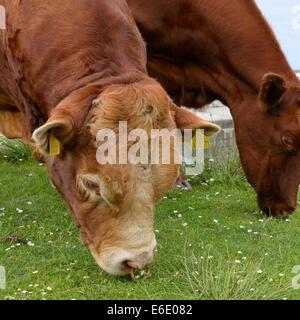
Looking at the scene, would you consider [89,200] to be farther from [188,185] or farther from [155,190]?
[188,185]

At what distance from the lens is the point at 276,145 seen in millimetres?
7070

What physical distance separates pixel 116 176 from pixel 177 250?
1610 mm

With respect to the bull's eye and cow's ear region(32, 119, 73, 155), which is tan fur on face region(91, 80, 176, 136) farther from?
the bull's eye

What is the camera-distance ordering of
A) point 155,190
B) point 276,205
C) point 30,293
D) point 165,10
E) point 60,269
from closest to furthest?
point 155,190
point 30,293
point 60,269
point 276,205
point 165,10

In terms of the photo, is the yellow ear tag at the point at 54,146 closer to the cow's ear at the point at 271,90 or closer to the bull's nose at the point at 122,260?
the bull's nose at the point at 122,260

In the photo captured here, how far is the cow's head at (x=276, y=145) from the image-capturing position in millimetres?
7008

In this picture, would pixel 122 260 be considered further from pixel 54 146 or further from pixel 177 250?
pixel 177 250

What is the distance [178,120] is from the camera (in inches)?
193

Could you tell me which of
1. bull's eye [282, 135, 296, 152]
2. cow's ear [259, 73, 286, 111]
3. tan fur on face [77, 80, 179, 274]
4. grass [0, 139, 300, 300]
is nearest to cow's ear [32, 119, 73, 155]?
tan fur on face [77, 80, 179, 274]

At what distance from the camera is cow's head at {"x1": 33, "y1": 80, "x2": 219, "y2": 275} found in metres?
4.51

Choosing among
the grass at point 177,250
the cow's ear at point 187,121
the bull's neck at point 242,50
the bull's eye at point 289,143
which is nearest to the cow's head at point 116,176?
the cow's ear at point 187,121

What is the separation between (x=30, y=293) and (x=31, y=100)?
144 centimetres

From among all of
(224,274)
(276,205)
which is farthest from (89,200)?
(276,205)

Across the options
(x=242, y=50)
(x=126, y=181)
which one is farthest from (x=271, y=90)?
(x=126, y=181)
